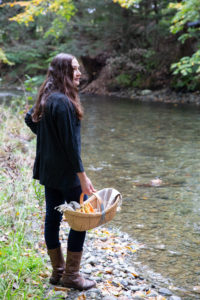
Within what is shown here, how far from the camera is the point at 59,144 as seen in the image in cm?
233

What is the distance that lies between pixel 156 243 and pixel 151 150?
4007mm

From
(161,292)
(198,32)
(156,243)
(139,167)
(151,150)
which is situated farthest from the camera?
(198,32)

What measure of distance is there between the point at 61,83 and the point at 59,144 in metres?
0.39

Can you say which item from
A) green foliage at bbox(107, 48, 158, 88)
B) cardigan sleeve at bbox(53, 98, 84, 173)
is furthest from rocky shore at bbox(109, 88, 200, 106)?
cardigan sleeve at bbox(53, 98, 84, 173)

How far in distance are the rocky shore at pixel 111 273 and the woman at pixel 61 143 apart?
0.47 feet

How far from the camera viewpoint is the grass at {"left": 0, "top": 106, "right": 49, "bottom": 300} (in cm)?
240

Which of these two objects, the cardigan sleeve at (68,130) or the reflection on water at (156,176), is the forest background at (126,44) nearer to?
the reflection on water at (156,176)

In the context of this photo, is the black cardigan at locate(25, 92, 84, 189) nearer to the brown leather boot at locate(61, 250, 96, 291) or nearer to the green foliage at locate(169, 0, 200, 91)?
the brown leather boot at locate(61, 250, 96, 291)

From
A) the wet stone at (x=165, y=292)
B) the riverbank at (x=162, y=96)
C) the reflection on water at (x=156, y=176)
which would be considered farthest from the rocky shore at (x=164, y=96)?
the wet stone at (x=165, y=292)

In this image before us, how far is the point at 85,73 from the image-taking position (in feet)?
74.2

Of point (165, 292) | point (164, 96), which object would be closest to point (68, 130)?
point (165, 292)

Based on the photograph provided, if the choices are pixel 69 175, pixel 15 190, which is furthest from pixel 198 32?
pixel 69 175

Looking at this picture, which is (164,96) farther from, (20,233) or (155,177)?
(20,233)

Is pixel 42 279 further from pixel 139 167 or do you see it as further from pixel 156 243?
pixel 139 167
